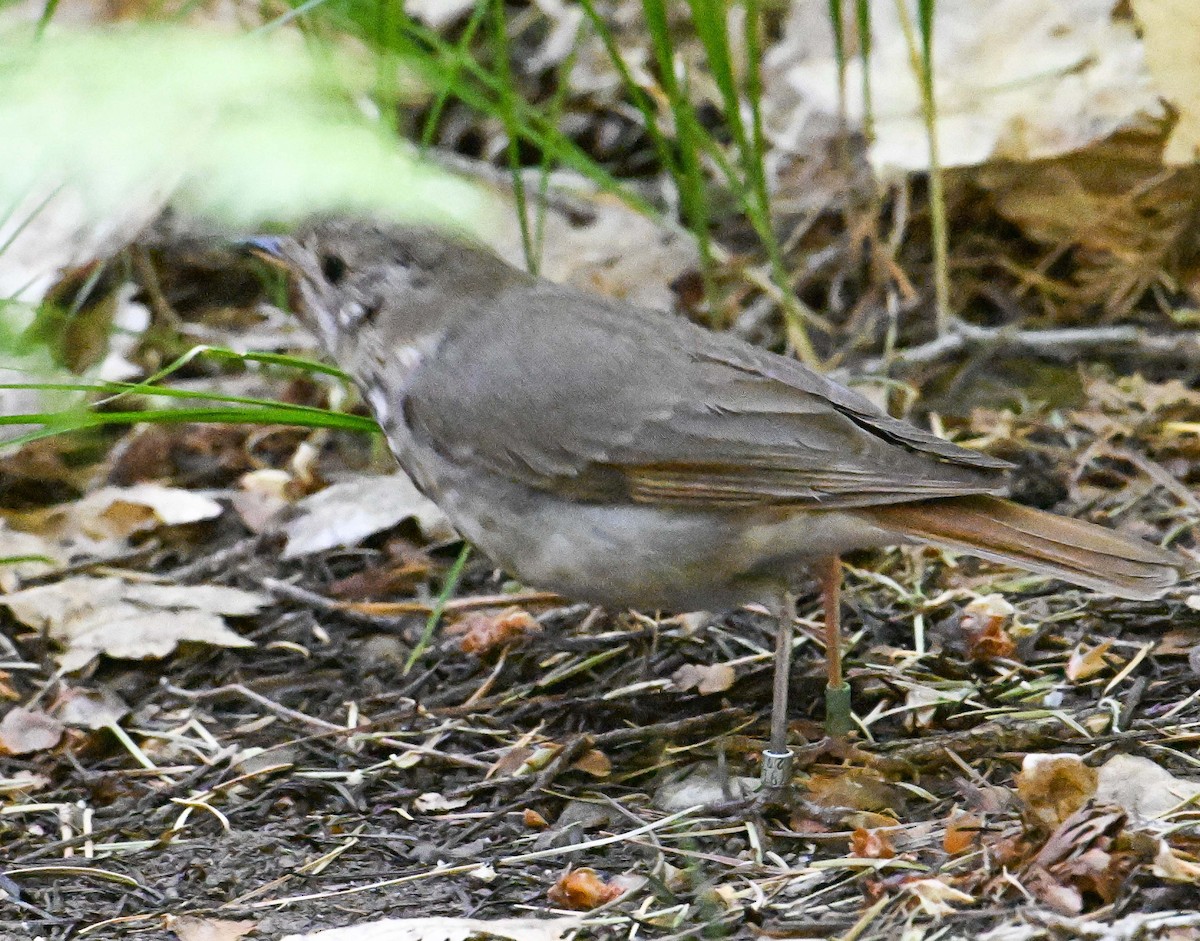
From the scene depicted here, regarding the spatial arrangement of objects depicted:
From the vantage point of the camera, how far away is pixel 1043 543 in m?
2.91

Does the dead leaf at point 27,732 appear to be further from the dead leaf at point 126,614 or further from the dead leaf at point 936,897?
the dead leaf at point 936,897

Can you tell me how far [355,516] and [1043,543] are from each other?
2.11 m

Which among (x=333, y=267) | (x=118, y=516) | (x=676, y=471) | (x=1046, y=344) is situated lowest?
(x=118, y=516)

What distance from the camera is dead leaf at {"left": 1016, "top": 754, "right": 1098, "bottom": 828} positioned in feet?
8.44

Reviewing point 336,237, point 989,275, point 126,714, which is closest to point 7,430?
point 126,714

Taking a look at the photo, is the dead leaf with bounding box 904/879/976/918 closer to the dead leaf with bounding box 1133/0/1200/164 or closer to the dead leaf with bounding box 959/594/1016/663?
the dead leaf with bounding box 959/594/1016/663

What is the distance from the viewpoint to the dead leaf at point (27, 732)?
3461 millimetres

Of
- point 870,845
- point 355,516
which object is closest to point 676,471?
point 870,845

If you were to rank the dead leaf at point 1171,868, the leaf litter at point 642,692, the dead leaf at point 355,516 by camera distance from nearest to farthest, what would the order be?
the dead leaf at point 1171,868, the leaf litter at point 642,692, the dead leaf at point 355,516

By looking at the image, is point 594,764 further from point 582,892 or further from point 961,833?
point 961,833

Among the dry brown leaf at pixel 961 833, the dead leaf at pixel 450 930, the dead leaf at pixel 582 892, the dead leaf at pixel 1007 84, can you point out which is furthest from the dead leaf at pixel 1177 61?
the dead leaf at pixel 450 930

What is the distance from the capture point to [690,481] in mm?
3043

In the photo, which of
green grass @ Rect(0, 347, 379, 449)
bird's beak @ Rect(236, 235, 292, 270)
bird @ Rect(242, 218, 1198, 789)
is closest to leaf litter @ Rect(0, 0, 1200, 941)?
bird @ Rect(242, 218, 1198, 789)

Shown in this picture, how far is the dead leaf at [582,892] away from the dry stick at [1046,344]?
231 centimetres
